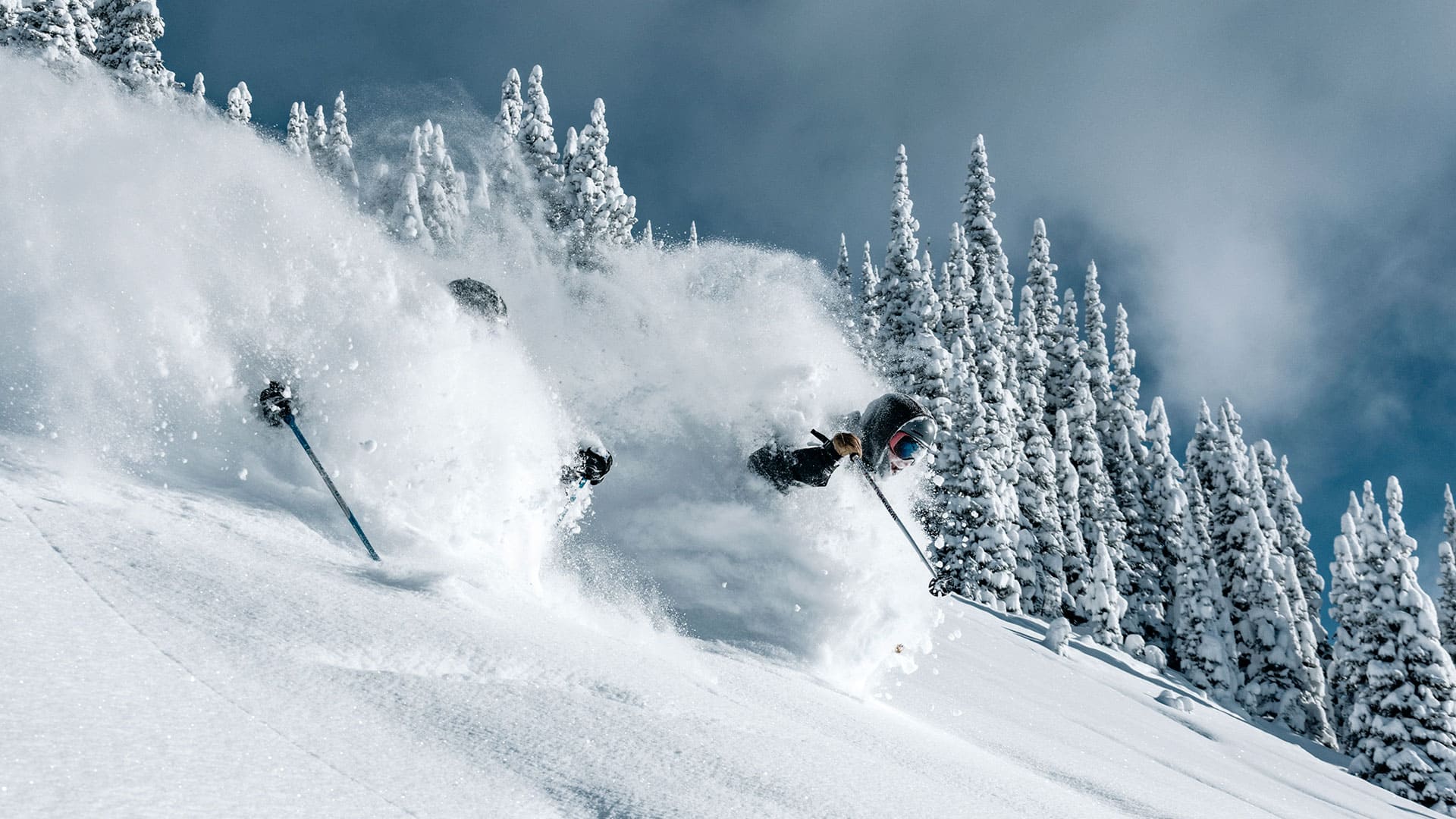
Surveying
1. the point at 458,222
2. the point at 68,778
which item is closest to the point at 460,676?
the point at 68,778

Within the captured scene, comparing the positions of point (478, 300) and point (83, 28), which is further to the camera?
point (83, 28)

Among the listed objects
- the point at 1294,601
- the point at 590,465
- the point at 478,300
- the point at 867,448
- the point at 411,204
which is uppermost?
the point at 1294,601

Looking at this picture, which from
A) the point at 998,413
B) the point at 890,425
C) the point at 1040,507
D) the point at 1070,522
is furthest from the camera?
the point at 1070,522

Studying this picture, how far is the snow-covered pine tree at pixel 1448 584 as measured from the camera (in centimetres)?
3525

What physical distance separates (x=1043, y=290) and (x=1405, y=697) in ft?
76.6

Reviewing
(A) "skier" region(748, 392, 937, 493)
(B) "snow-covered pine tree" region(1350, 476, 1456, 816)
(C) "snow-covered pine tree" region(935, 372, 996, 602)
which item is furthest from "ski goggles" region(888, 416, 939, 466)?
(B) "snow-covered pine tree" region(1350, 476, 1456, 816)

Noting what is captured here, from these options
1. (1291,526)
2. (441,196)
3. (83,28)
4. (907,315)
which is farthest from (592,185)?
(1291,526)

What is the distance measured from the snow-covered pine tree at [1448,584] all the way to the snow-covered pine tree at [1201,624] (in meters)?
10.3

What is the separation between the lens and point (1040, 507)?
97.5 feet

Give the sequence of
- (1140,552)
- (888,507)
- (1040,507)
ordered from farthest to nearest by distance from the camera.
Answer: (1140,552), (1040,507), (888,507)

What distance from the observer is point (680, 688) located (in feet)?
14.3

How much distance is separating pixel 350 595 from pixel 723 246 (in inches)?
424

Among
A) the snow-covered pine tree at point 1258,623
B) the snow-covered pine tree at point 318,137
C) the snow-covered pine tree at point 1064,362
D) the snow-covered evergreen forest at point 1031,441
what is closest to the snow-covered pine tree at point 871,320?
the snow-covered evergreen forest at point 1031,441

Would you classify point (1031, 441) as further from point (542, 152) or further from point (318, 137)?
point (318, 137)
